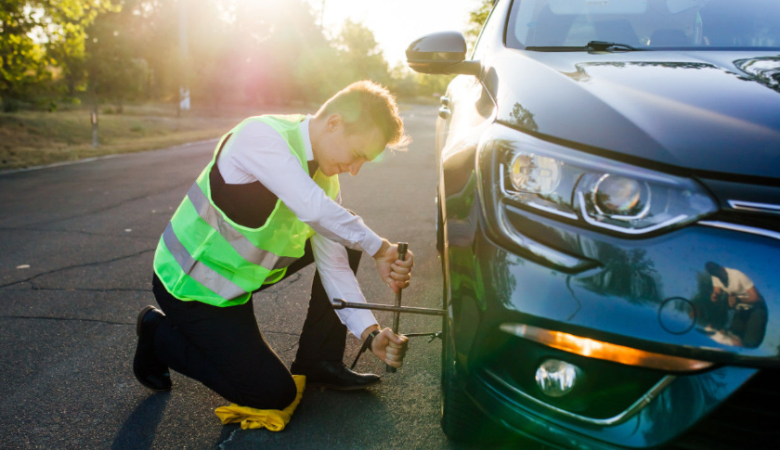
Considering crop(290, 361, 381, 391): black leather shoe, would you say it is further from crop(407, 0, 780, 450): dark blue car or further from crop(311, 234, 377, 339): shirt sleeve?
crop(407, 0, 780, 450): dark blue car

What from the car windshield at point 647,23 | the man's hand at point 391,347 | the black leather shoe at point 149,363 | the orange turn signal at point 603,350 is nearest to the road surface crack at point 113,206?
the black leather shoe at point 149,363

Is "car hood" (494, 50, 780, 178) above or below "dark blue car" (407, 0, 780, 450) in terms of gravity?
above

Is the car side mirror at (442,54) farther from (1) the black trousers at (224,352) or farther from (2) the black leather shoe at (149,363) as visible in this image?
(2) the black leather shoe at (149,363)

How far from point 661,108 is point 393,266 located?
39.8 inches

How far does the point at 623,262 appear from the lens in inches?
47.6

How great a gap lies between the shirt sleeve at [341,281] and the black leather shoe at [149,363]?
71cm

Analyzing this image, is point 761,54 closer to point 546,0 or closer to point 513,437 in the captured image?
point 546,0

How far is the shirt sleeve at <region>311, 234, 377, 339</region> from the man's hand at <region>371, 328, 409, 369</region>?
0.42 ft

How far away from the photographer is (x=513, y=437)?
1.96 m

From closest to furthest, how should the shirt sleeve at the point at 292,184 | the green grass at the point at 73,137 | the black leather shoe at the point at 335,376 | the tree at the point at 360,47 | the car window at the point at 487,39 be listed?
the shirt sleeve at the point at 292,184 → the black leather shoe at the point at 335,376 → the car window at the point at 487,39 → the green grass at the point at 73,137 → the tree at the point at 360,47

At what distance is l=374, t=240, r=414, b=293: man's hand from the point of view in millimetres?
2037

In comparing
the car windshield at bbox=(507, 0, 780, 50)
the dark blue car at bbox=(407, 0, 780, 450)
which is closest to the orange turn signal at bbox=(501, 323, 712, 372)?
the dark blue car at bbox=(407, 0, 780, 450)

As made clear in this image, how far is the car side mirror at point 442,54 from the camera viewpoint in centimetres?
240

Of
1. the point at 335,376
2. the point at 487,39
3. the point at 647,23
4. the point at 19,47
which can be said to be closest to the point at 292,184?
the point at 335,376
